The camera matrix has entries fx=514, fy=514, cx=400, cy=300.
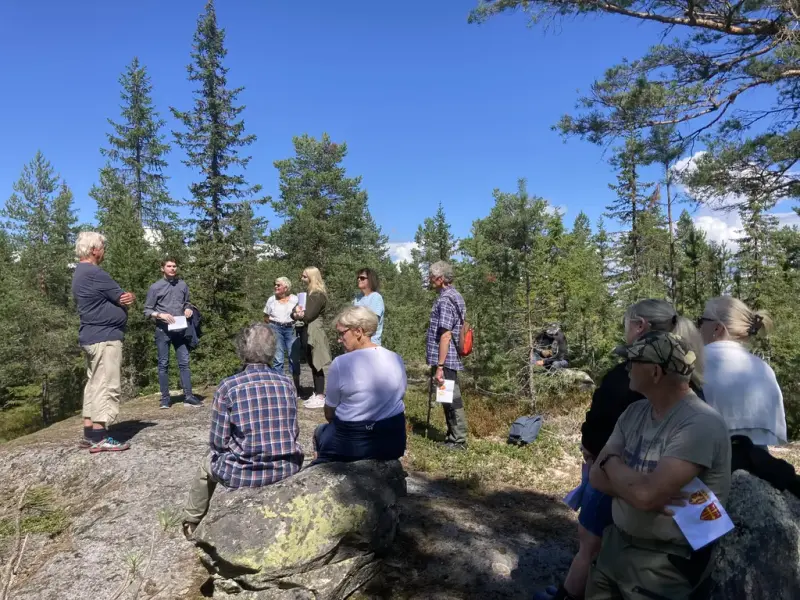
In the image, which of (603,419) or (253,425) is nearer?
(603,419)

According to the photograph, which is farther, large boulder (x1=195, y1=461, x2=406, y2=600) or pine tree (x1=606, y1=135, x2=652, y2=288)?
pine tree (x1=606, y1=135, x2=652, y2=288)

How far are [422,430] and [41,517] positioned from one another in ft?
15.5

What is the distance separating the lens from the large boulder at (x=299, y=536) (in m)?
2.95

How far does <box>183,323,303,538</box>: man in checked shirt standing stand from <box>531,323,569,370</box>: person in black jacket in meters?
7.33

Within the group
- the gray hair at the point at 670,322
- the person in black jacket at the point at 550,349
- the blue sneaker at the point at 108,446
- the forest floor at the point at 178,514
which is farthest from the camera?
the person in black jacket at the point at 550,349

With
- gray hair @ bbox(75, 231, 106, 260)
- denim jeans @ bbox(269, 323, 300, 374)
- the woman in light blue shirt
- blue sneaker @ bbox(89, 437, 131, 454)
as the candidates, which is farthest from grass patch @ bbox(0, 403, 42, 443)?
the woman in light blue shirt

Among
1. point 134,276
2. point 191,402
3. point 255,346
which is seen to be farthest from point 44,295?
point 255,346

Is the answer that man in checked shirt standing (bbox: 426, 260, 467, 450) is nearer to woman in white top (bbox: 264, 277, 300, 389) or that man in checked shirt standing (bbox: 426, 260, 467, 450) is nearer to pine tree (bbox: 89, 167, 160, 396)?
woman in white top (bbox: 264, 277, 300, 389)

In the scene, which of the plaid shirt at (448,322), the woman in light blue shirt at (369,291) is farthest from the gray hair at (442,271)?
the woman in light blue shirt at (369,291)

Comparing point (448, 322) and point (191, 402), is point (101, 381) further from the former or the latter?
point (448, 322)

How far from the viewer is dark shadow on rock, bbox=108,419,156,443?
6.12 meters

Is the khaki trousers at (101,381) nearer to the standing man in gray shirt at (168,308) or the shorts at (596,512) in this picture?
the standing man in gray shirt at (168,308)

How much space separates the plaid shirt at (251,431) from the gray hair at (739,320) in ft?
9.05

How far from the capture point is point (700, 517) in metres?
1.93
